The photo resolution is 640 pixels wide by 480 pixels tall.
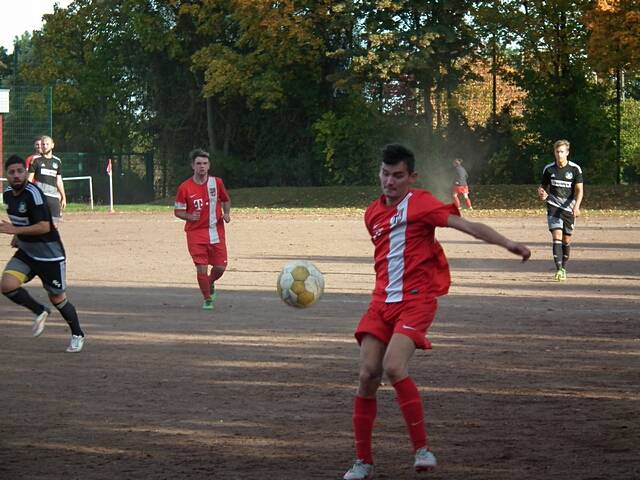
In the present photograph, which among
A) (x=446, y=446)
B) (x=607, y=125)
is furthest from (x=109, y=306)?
(x=607, y=125)

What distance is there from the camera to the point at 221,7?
4838 cm

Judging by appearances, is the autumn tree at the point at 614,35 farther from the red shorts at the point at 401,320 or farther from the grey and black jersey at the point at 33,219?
the red shorts at the point at 401,320

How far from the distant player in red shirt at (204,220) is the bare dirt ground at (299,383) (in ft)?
1.41

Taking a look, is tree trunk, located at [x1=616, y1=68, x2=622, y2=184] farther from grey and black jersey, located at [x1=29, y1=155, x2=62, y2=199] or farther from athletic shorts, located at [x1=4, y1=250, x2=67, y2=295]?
athletic shorts, located at [x1=4, y1=250, x2=67, y2=295]

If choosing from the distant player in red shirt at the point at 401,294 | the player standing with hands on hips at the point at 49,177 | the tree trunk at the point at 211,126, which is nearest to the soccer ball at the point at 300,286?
the distant player in red shirt at the point at 401,294

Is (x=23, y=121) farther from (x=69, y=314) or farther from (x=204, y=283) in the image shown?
(x=69, y=314)

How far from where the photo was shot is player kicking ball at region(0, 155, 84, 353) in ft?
32.6

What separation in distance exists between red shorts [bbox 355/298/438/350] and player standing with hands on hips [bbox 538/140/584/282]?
10.1 m

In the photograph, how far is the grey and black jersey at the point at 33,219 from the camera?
9984 mm

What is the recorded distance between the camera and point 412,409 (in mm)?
5922

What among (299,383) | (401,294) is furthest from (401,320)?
(299,383)

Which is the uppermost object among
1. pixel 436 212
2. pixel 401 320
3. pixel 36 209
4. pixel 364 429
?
pixel 436 212

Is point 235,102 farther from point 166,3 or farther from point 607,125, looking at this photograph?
point 607,125

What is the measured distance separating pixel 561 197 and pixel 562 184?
7.3 inches
